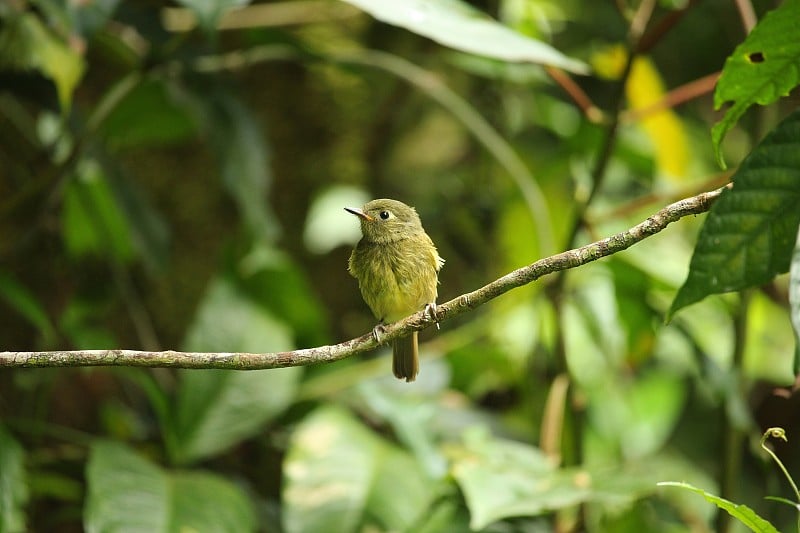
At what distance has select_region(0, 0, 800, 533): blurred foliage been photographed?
2545mm

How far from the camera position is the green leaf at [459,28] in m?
2.17

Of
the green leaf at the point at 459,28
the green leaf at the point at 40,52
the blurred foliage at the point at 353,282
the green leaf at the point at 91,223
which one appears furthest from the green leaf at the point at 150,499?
the green leaf at the point at 459,28

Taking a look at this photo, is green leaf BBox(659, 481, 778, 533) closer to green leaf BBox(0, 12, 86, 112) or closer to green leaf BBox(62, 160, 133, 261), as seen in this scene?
green leaf BBox(0, 12, 86, 112)

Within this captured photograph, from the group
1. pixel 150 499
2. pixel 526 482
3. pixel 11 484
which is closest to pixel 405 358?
pixel 526 482

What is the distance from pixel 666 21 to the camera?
260 centimetres

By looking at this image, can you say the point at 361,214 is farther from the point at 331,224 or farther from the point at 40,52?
A: the point at 331,224

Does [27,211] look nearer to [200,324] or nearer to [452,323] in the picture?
[200,324]

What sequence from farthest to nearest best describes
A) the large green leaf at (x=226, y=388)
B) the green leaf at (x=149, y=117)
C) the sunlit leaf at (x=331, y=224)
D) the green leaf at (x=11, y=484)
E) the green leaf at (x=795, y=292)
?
the sunlit leaf at (x=331, y=224) < the green leaf at (x=149, y=117) < the large green leaf at (x=226, y=388) < the green leaf at (x=11, y=484) < the green leaf at (x=795, y=292)

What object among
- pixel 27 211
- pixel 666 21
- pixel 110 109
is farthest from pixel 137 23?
pixel 666 21

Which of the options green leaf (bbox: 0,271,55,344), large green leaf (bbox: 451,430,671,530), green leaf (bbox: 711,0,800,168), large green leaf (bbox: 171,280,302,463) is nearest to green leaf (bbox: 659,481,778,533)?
green leaf (bbox: 711,0,800,168)

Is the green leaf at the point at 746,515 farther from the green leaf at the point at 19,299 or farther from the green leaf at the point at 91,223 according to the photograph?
the green leaf at the point at 91,223

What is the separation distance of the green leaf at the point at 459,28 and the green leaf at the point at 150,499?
59.6 inches

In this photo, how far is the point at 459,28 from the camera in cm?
231

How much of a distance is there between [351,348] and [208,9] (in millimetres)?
1190
